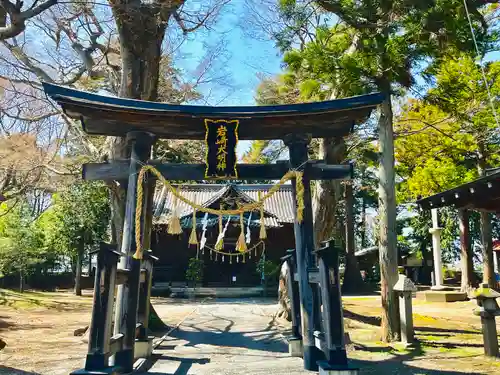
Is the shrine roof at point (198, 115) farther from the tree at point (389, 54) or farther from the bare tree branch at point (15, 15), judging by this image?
the tree at point (389, 54)

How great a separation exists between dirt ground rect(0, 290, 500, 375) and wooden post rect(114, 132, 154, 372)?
1.06 metres

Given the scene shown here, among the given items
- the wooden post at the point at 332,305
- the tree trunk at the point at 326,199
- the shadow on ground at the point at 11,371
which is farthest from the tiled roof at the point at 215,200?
the wooden post at the point at 332,305

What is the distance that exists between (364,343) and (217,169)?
501 cm

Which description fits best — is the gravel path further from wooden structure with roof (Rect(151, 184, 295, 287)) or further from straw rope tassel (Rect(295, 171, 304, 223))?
wooden structure with roof (Rect(151, 184, 295, 287))

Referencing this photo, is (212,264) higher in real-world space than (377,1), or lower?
lower

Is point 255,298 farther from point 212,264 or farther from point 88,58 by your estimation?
point 88,58

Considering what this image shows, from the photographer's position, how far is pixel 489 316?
6.98m

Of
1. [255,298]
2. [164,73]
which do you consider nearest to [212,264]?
[255,298]

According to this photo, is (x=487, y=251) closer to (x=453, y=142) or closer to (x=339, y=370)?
(x=453, y=142)

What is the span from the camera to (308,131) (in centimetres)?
716

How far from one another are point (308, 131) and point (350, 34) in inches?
216

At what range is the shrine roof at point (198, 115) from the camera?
6.17 meters

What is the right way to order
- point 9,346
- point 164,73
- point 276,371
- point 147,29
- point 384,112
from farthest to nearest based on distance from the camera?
point 164,73
point 147,29
point 384,112
point 9,346
point 276,371

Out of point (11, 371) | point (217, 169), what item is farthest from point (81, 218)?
point (217, 169)
